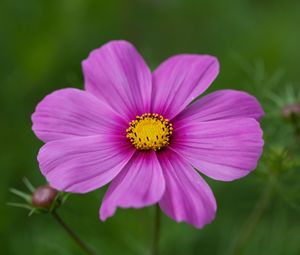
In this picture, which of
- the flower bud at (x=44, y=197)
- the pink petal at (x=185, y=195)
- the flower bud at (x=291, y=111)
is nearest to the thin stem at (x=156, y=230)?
the pink petal at (x=185, y=195)

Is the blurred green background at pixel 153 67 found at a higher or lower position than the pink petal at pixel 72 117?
lower

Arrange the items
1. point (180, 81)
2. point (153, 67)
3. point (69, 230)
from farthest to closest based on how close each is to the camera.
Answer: point (153, 67)
point (180, 81)
point (69, 230)

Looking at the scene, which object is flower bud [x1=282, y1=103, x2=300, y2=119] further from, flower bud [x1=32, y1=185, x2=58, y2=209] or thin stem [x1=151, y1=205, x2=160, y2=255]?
flower bud [x1=32, y1=185, x2=58, y2=209]

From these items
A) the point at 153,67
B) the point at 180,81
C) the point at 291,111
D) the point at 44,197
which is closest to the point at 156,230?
the point at 44,197

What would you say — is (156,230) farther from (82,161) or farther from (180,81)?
(180,81)

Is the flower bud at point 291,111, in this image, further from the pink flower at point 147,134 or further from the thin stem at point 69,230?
the thin stem at point 69,230
